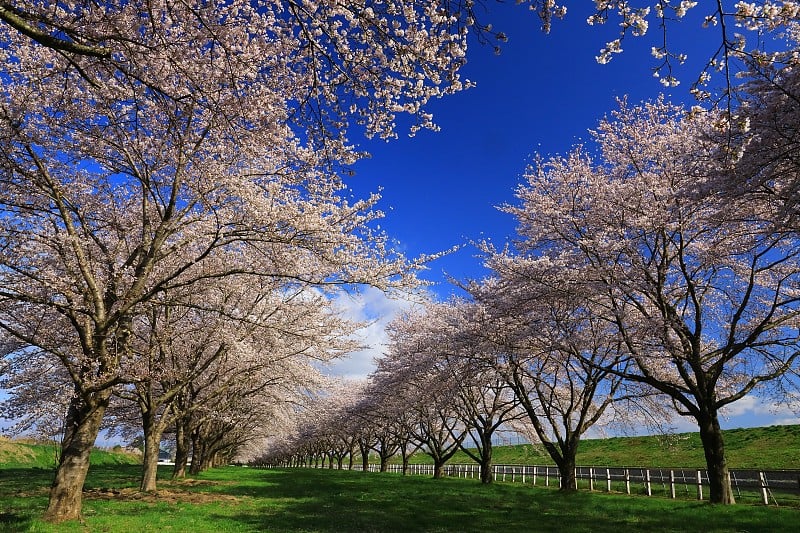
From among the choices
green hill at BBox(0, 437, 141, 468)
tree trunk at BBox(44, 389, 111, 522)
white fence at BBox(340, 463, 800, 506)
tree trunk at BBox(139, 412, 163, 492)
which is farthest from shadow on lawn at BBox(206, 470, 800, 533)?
green hill at BBox(0, 437, 141, 468)

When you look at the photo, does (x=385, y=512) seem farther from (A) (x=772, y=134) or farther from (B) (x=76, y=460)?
(A) (x=772, y=134)

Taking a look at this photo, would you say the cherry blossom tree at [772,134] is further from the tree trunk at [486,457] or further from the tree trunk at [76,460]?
the tree trunk at [486,457]

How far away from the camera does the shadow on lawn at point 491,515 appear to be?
→ 38.4 ft

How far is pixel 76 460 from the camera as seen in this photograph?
35.1 ft

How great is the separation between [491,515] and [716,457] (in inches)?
264

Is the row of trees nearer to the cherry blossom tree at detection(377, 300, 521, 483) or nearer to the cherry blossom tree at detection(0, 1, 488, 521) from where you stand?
the cherry blossom tree at detection(377, 300, 521, 483)

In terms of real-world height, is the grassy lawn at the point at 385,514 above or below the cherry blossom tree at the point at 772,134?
below

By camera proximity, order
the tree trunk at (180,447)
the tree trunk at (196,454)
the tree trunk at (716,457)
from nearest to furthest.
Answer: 1. the tree trunk at (716,457)
2. the tree trunk at (180,447)
3. the tree trunk at (196,454)

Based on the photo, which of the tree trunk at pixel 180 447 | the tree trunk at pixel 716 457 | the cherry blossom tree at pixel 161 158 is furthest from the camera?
the tree trunk at pixel 180 447

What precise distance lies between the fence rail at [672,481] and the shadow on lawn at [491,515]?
16.0ft

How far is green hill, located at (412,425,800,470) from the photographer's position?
33531 mm

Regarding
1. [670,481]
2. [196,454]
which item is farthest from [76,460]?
[196,454]

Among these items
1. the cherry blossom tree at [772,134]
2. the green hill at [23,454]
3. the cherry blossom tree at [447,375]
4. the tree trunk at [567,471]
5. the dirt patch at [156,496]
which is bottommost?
the green hill at [23,454]

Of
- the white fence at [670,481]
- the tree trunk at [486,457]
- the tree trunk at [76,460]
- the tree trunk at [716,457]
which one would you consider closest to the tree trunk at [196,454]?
the tree trunk at [486,457]
